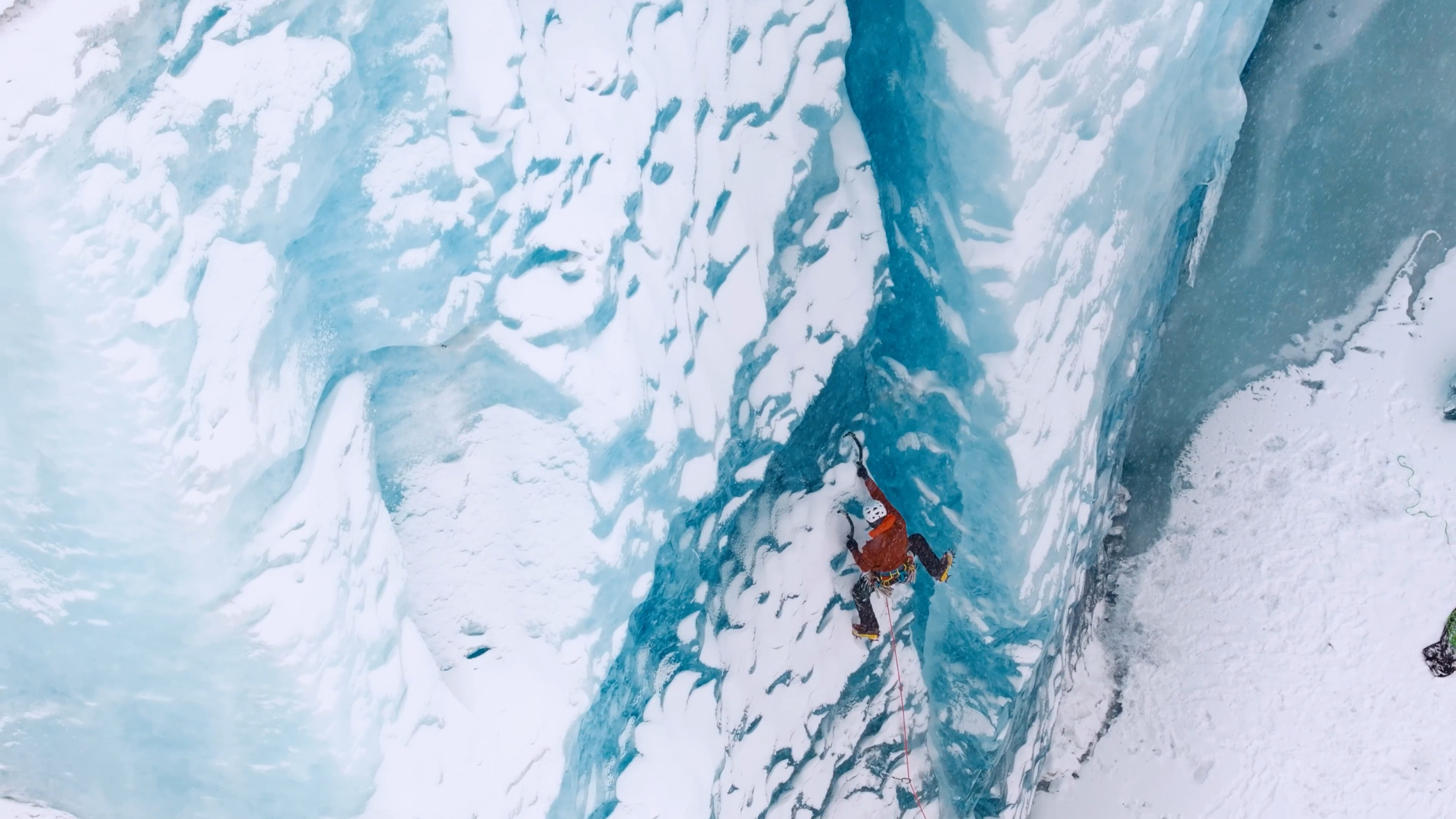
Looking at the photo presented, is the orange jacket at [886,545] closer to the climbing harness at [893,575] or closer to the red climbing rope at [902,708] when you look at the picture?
the climbing harness at [893,575]

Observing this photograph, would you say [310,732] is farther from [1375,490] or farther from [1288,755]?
[1375,490]

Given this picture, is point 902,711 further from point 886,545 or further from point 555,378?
point 555,378

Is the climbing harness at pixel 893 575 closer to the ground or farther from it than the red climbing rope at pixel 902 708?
farther from it

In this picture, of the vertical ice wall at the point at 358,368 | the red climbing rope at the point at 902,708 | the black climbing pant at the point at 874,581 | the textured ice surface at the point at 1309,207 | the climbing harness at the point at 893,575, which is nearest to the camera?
the vertical ice wall at the point at 358,368

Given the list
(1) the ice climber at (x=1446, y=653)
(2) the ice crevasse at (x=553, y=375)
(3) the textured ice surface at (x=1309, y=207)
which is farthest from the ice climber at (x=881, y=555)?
(1) the ice climber at (x=1446, y=653)

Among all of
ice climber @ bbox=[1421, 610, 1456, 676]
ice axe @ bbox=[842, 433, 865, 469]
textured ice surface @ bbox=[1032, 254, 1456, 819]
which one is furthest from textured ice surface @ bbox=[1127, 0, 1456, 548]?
ice axe @ bbox=[842, 433, 865, 469]

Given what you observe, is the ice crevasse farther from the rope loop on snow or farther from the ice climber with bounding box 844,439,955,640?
the rope loop on snow

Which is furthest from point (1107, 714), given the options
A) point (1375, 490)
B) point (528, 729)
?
point (528, 729)
